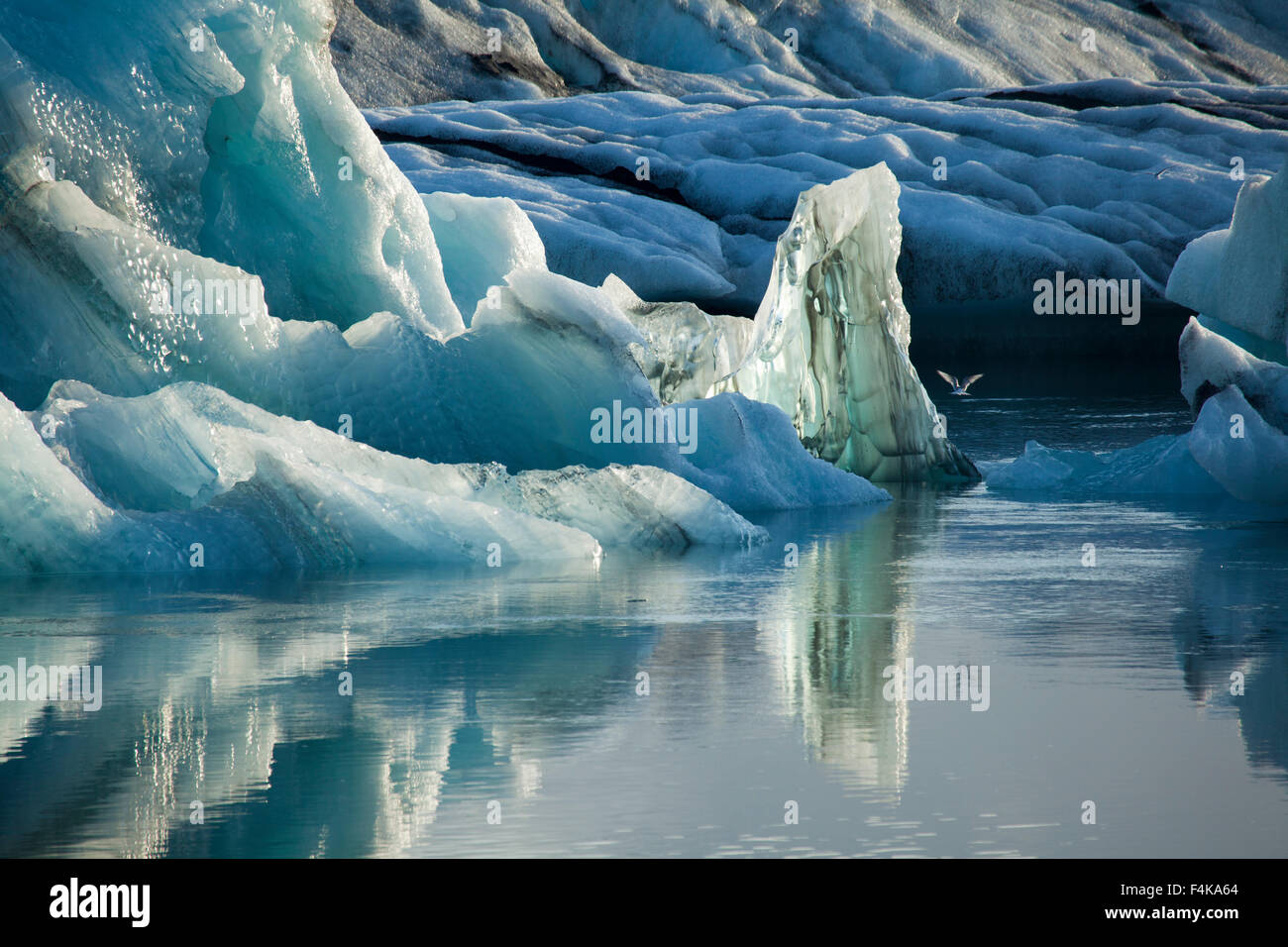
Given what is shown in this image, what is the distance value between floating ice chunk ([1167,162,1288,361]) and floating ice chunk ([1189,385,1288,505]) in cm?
367

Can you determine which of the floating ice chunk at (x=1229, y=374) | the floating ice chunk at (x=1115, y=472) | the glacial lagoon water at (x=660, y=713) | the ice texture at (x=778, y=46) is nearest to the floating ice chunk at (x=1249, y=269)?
the floating ice chunk at (x=1229, y=374)

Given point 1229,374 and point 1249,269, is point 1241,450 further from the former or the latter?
point 1249,269

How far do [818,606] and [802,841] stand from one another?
10.9 ft

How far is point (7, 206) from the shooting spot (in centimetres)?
951

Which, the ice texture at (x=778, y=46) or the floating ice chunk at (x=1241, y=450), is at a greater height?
the ice texture at (x=778, y=46)

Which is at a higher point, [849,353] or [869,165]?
[869,165]

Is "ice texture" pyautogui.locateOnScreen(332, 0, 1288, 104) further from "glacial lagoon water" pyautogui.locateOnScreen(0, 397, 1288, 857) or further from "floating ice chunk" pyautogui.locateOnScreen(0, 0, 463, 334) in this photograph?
"glacial lagoon water" pyautogui.locateOnScreen(0, 397, 1288, 857)

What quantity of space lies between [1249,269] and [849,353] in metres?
4.41

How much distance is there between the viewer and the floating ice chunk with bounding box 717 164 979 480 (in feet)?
42.5

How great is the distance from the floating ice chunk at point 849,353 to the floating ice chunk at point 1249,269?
3.67 metres

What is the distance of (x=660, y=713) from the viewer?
509cm

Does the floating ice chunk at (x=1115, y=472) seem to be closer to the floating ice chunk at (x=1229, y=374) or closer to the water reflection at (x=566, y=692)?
the floating ice chunk at (x=1229, y=374)

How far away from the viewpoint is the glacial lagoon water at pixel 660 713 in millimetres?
3996

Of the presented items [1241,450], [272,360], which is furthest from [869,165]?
[272,360]
